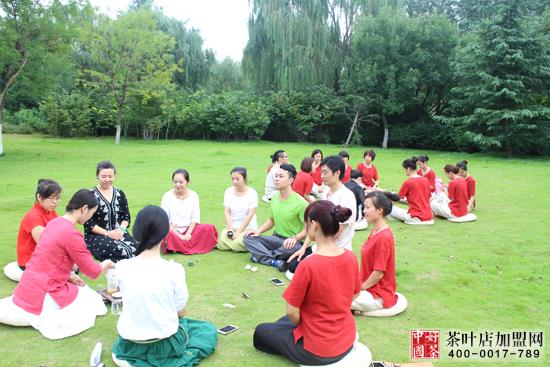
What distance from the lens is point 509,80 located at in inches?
803

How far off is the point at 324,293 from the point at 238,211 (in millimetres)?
3751

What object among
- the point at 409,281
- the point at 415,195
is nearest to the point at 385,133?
the point at 415,195

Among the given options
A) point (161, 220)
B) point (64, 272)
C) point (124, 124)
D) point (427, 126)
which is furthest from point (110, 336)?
point (124, 124)

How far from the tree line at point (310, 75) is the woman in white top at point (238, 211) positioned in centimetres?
1470

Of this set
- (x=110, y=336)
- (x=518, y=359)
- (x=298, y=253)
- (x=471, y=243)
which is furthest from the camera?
(x=471, y=243)

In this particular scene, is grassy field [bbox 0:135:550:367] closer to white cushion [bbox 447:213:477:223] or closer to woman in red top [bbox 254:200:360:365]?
→ white cushion [bbox 447:213:477:223]

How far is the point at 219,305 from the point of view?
4.83 m

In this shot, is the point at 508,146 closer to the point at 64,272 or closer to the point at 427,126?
the point at 427,126

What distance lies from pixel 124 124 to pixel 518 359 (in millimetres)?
31459

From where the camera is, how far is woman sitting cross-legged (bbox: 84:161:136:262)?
5719 mm

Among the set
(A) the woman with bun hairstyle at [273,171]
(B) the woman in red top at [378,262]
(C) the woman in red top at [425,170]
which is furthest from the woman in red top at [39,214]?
(C) the woman in red top at [425,170]

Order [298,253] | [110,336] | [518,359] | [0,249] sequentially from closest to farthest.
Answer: [518,359] < [110,336] < [298,253] < [0,249]

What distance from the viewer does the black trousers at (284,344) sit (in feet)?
11.2

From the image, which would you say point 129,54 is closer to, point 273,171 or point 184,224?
point 273,171
